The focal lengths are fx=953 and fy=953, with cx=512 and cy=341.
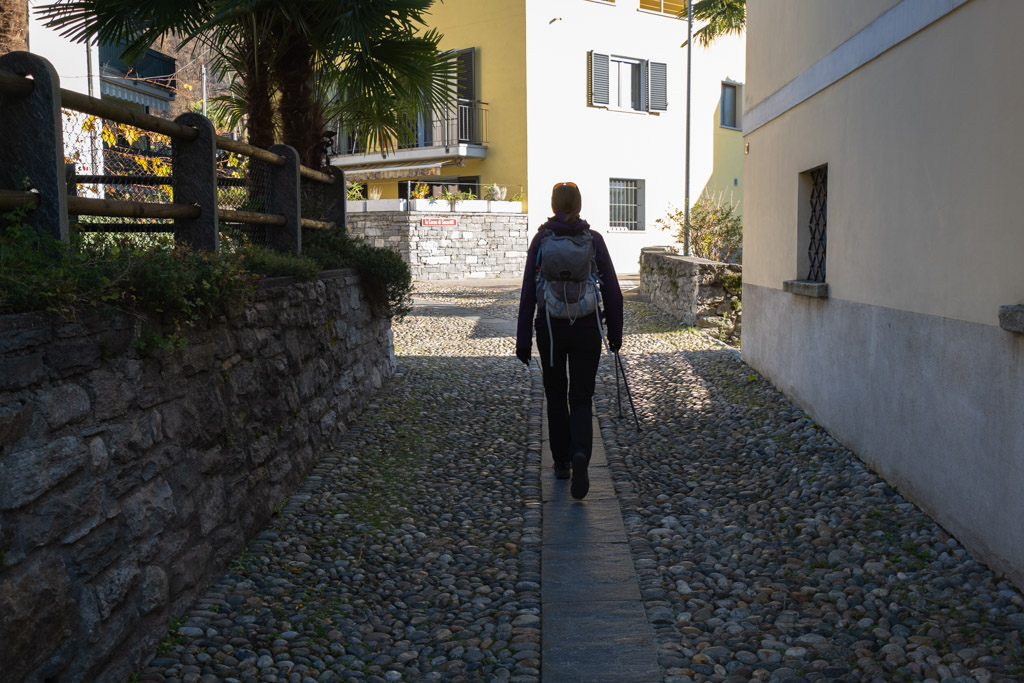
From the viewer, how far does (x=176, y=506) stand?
369 cm

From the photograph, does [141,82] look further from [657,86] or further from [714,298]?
[714,298]

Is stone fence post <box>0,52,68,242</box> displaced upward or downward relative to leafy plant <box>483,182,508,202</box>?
downward

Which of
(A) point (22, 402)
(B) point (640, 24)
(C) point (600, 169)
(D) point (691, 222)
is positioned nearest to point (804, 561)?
(A) point (22, 402)

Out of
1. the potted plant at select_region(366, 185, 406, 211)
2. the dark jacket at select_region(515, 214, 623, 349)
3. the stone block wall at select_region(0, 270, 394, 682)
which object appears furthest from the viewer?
the potted plant at select_region(366, 185, 406, 211)

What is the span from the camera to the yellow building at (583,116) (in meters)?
23.2

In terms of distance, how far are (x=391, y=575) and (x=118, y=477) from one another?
143 centimetres

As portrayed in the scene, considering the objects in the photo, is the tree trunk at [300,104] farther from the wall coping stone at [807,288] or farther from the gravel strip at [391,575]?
the wall coping stone at [807,288]

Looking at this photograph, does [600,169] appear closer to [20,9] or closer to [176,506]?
[20,9]

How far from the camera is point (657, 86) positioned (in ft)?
82.8

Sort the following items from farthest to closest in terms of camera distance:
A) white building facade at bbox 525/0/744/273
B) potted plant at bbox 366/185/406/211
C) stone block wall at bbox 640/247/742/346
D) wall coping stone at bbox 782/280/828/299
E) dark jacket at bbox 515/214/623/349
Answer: white building facade at bbox 525/0/744/273 < potted plant at bbox 366/185/406/211 < stone block wall at bbox 640/247/742/346 < wall coping stone at bbox 782/280/828/299 < dark jacket at bbox 515/214/623/349

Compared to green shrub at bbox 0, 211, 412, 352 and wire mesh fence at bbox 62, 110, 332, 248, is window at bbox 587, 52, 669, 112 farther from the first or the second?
green shrub at bbox 0, 211, 412, 352

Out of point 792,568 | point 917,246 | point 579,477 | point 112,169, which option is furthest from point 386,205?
point 792,568

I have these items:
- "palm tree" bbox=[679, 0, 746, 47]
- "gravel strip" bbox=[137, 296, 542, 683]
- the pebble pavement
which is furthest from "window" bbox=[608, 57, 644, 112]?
"gravel strip" bbox=[137, 296, 542, 683]

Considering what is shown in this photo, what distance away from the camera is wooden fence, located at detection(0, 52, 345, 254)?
3359 mm
